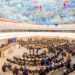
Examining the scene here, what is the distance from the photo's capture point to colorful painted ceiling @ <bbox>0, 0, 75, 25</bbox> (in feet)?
77.3

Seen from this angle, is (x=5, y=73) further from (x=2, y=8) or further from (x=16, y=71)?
(x=2, y=8)

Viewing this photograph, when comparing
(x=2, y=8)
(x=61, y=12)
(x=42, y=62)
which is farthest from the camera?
(x=61, y=12)

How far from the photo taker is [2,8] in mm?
22484

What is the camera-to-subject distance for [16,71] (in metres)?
8.34

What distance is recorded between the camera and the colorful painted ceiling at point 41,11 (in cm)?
2355

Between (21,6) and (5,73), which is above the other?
(21,6)

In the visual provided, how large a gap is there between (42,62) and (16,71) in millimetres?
2500

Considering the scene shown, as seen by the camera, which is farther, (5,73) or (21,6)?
(21,6)

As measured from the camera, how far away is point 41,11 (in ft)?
82.4

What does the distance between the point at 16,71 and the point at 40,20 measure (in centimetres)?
1801

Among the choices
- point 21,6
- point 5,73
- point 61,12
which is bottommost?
point 5,73

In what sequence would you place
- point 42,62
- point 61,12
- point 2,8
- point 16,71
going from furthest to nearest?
point 61,12 → point 2,8 → point 42,62 → point 16,71

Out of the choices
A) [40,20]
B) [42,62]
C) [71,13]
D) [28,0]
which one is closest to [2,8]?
[28,0]

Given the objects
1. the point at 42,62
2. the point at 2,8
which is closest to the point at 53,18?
the point at 2,8
